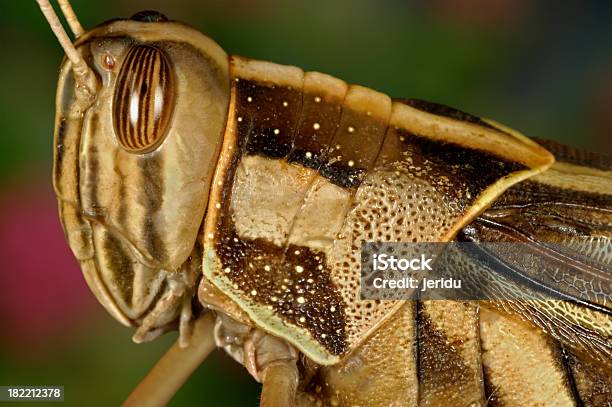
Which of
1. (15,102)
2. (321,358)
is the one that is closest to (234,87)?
(321,358)

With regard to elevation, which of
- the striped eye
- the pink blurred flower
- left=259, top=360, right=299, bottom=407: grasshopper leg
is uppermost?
the striped eye

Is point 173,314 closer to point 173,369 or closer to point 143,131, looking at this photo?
point 173,369

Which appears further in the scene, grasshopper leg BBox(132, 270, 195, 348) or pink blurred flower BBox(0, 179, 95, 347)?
pink blurred flower BBox(0, 179, 95, 347)

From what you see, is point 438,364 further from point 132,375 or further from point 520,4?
point 520,4

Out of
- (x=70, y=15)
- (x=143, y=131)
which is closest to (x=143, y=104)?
(x=143, y=131)

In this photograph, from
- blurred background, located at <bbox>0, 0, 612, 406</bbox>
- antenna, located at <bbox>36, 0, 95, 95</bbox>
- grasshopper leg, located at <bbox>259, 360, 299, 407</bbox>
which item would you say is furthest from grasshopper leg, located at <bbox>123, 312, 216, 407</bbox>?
antenna, located at <bbox>36, 0, 95, 95</bbox>

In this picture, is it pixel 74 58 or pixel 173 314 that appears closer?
pixel 74 58

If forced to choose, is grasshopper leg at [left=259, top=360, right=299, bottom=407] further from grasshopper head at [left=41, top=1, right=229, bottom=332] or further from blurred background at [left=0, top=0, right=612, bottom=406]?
blurred background at [left=0, top=0, right=612, bottom=406]
